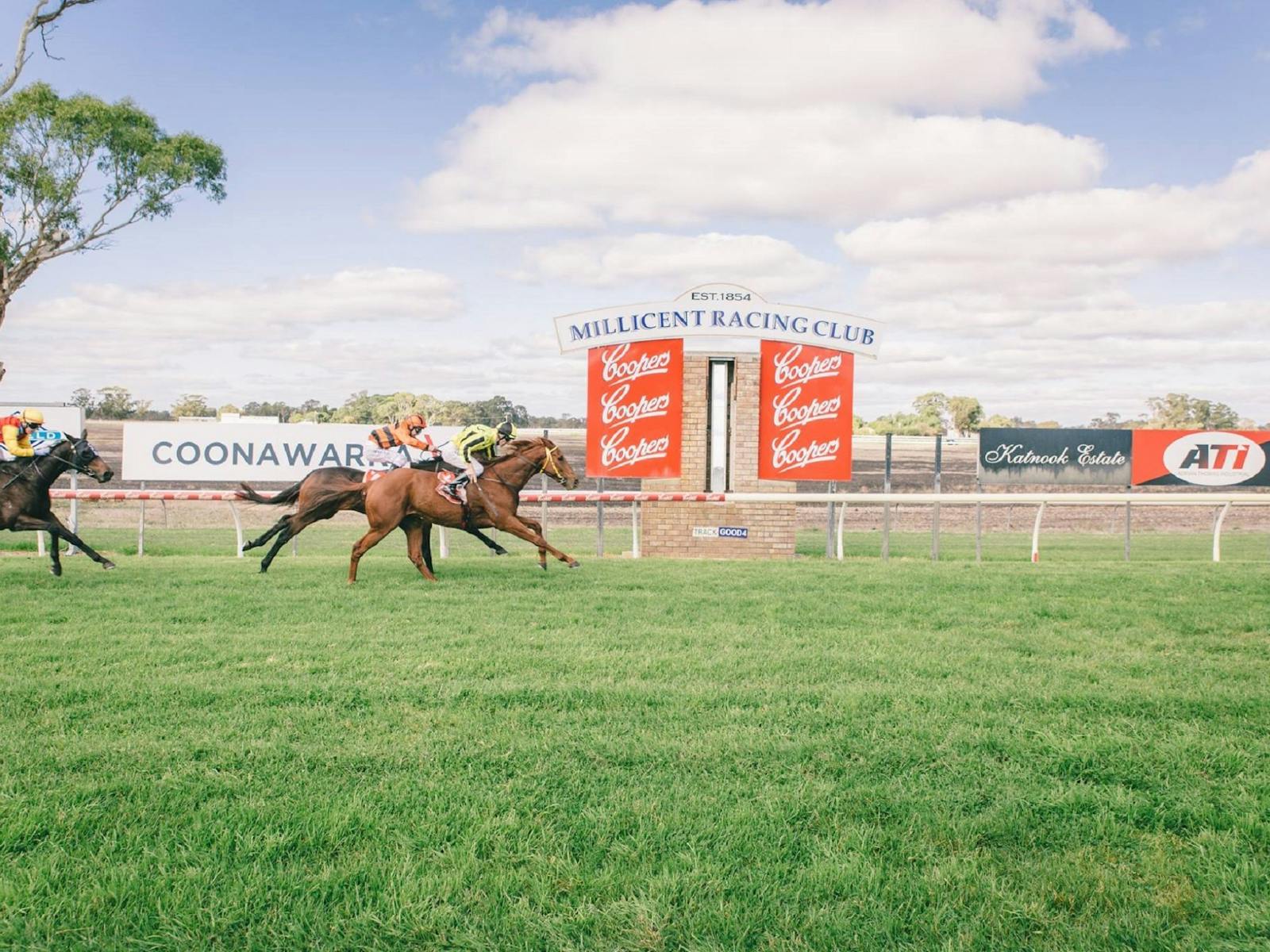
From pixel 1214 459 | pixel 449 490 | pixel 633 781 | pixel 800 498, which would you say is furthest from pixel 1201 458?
pixel 633 781

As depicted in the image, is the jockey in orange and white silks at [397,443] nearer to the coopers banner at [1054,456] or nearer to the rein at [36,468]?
the rein at [36,468]

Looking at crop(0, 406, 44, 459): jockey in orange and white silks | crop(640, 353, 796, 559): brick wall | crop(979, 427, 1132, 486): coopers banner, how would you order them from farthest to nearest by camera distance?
crop(979, 427, 1132, 486): coopers banner → crop(640, 353, 796, 559): brick wall → crop(0, 406, 44, 459): jockey in orange and white silks

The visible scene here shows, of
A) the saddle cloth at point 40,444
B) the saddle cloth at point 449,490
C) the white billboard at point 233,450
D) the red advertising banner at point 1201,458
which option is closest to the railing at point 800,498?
the white billboard at point 233,450

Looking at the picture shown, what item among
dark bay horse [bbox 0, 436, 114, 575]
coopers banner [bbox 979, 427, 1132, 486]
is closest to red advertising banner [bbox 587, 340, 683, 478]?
coopers banner [bbox 979, 427, 1132, 486]

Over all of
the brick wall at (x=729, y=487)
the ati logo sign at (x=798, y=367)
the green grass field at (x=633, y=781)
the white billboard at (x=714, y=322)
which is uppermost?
the white billboard at (x=714, y=322)

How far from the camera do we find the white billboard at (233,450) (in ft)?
48.4

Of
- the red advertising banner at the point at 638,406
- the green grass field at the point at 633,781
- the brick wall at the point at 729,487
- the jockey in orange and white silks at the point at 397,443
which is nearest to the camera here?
the green grass field at the point at 633,781

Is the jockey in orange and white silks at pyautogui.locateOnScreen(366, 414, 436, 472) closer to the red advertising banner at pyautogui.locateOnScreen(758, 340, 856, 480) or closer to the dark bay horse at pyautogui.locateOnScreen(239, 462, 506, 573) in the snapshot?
the dark bay horse at pyautogui.locateOnScreen(239, 462, 506, 573)

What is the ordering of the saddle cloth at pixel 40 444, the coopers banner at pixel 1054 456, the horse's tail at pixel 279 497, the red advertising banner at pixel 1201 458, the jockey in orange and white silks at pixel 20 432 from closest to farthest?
the jockey in orange and white silks at pixel 20 432, the saddle cloth at pixel 40 444, the horse's tail at pixel 279 497, the coopers banner at pixel 1054 456, the red advertising banner at pixel 1201 458

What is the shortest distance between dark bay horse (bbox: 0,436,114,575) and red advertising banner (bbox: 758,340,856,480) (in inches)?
352

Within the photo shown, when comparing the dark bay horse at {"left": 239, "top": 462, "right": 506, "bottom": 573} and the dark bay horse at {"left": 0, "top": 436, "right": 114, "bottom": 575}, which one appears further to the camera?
the dark bay horse at {"left": 239, "top": 462, "right": 506, "bottom": 573}

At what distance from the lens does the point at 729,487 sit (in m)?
14.7

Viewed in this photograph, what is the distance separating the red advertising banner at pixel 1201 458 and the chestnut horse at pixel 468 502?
1082cm

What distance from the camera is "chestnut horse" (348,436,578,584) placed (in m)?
10.3
